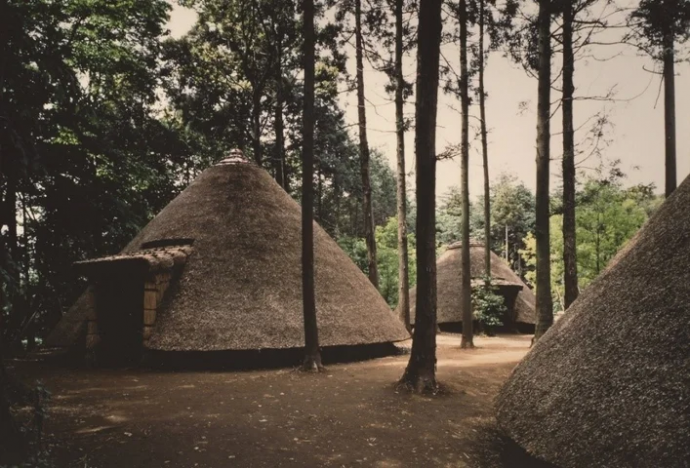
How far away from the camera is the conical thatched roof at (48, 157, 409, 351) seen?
438 inches

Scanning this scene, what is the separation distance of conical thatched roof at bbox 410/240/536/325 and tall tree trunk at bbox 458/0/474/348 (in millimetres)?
6961

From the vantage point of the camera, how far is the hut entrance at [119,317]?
12117mm

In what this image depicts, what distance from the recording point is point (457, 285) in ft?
77.8

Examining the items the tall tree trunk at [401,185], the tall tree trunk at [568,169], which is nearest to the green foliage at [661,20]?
the tall tree trunk at [568,169]

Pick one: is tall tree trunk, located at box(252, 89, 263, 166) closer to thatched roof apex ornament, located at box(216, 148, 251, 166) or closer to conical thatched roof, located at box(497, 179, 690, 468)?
thatched roof apex ornament, located at box(216, 148, 251, 166)

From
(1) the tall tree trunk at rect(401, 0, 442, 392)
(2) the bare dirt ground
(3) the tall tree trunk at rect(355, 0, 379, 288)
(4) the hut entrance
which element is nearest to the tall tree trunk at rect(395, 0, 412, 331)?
(3) the tall tree trunk at rect(355, 0, 379, 288)

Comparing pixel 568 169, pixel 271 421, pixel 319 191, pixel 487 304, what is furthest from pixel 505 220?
pixel 271 421

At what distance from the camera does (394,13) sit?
16625 mm

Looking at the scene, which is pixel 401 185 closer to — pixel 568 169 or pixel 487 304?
pixel 568 169

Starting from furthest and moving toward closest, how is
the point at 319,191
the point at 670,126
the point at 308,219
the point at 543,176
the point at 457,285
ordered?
the point at 319,191 → the point at 457,285 → the point at 670,126 → the point at 543,176 → the point at 308,219

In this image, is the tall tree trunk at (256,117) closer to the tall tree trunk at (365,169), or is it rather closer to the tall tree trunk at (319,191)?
the tall tree trunk at (365,169)

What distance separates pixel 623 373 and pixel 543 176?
806 centimetres

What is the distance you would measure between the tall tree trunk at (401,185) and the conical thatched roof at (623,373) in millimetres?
9777

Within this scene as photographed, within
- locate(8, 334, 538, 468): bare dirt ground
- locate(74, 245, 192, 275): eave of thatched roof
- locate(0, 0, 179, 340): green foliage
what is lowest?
locate(8, 334, 538, 468): bare dirt ground
